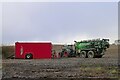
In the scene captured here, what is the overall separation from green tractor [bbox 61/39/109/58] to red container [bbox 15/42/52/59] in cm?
518

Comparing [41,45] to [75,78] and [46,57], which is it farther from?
[75,78]

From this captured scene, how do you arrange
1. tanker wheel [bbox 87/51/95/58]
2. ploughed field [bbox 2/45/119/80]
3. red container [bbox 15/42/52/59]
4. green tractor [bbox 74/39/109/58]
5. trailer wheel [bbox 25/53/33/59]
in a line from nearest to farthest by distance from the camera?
ploughed field [bbox 2/45/119/80] < red container [bbox 15/42/52/59] < trailer wheel [bbox 25/53/33/59] < green tractor [bbox 74/39/109/58] < tanker wheel [bbox 87/51/95/58]

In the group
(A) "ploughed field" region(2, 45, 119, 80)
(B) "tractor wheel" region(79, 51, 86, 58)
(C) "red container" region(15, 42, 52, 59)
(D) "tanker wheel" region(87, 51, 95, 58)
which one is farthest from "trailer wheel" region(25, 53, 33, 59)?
(A) "ploughed field" region(2, 45, 119, 80)

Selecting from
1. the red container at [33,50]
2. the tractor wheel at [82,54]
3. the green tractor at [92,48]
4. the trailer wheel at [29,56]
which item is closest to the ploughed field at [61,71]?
the red container at [33,50]

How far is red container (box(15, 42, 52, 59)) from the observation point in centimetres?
4275

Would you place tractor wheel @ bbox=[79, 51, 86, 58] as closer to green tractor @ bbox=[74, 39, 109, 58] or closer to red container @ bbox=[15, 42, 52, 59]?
green tractor @ bbox=[74, 39, 109, 58]

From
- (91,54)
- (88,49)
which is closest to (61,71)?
(91,54)

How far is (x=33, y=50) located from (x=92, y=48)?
26.5 ft

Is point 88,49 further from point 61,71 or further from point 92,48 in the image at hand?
point 61,71

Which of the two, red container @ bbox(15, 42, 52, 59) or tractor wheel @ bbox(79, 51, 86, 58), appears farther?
tractor wheel @ bbox(79, 51, 86, 58)

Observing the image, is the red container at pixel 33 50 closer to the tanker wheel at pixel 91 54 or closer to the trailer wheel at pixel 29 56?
the trailer wheel at pixel 29 56

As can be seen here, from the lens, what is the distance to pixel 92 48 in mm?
45406

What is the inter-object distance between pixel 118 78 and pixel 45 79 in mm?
3652

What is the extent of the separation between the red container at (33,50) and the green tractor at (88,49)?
5.18 metres
